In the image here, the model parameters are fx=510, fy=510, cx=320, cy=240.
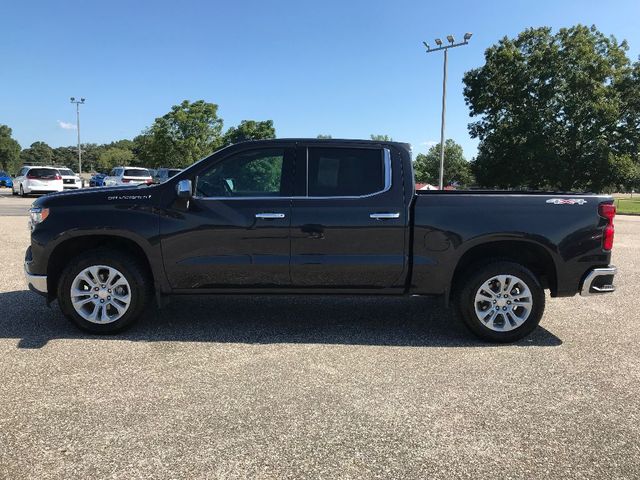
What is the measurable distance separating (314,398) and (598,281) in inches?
117

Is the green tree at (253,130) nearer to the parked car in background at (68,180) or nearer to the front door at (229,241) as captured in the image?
the parked car in background at (68,180)

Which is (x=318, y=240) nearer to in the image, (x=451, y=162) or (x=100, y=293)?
(x=100, y=293)

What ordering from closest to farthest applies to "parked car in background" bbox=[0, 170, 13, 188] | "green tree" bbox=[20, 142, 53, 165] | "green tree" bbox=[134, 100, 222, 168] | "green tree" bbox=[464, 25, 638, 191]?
"green tree" bbox=[464, 25, 638, 191] < "parked car in background" bbox=[0, 170, 13, 188] < "green tree" bbox=[134, 100, 222, 168] < "green tree" bbox=[20, 142, 53, 165]

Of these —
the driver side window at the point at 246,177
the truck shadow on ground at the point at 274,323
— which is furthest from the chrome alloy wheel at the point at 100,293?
the driver side window at the point at 246,177

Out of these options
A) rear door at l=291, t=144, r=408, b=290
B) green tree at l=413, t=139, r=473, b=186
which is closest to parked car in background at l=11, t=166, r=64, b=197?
rear door at l=291, t=144, r=408, b=290

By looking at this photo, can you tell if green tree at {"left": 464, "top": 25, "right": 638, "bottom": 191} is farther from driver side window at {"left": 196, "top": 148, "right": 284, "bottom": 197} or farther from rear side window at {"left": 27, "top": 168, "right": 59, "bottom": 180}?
driver side window at {"left": 196, "top": 148, "right": 284, "bottom": 197}

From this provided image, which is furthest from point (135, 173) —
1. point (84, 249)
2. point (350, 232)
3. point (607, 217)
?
point (607, 217)

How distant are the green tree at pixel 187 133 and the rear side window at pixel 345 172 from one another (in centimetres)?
5103

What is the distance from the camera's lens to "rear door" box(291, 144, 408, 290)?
469 centimetres

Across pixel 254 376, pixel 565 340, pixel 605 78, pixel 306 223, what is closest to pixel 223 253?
pixel 306 223

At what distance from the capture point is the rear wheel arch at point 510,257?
484 centimetres

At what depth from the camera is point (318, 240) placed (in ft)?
15.4

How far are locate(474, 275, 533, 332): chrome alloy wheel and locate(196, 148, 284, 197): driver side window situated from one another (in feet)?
7.00

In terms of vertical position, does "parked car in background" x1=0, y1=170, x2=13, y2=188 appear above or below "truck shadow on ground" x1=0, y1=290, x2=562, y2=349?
above
